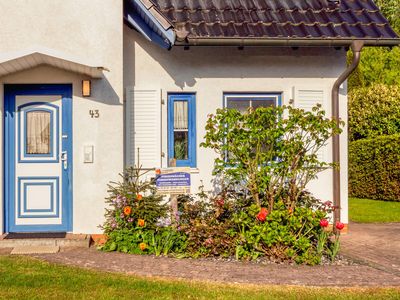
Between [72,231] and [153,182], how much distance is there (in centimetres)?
153

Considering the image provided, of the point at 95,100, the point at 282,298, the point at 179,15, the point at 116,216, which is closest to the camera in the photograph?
the point at 282,298

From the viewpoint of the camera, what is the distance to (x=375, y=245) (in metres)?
9.22

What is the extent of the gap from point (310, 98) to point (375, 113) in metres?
10.2

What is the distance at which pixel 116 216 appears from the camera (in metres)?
8.50

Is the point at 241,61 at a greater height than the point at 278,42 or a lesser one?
lesser

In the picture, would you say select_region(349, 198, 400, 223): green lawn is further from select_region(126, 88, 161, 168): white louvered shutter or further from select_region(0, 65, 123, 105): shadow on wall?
select_region(0, 65, 123, 105): shadow on wall

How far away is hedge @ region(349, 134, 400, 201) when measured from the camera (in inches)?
639

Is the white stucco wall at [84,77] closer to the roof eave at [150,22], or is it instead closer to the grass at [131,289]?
the roof eave at [150,22]

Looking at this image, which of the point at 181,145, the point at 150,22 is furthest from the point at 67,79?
the point at 181,145

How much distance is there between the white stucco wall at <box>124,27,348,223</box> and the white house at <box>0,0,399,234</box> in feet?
0.06

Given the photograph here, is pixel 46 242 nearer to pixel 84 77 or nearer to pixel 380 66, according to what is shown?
pixel 84 77

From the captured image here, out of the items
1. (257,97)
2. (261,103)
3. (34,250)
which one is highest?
(257,97)

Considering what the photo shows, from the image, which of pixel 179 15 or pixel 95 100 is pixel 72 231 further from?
pixel 179 15

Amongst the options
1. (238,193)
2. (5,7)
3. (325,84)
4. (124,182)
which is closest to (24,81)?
(5,7)
